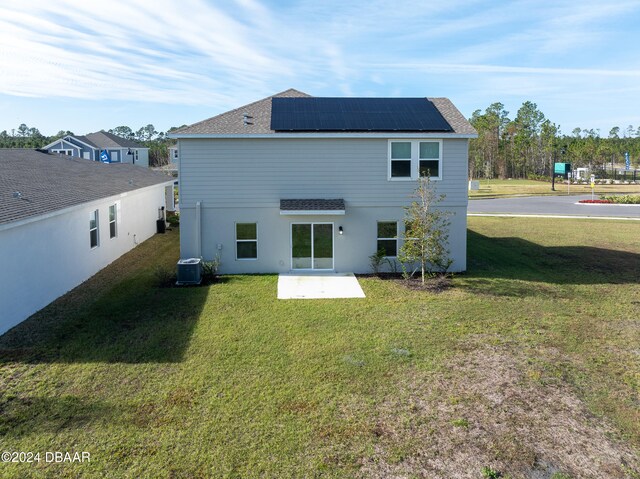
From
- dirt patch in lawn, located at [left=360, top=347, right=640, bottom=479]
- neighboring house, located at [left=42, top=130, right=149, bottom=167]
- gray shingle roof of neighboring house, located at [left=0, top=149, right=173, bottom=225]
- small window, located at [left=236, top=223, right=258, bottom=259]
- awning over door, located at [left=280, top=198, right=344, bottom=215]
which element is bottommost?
dirt patch in lawn, located at [left=360, top=347, right=640, bottom=479]

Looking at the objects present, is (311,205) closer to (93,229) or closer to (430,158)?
(430,158)

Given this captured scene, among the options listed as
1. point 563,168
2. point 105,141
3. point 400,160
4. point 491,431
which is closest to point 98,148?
point 105,141

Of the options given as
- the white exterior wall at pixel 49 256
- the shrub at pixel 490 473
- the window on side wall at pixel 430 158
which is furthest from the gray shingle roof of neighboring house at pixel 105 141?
the shrub at pixel 490 473

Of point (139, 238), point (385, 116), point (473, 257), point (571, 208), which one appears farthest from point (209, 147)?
point (571, 208)

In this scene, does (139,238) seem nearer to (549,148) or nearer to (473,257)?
(473,257)

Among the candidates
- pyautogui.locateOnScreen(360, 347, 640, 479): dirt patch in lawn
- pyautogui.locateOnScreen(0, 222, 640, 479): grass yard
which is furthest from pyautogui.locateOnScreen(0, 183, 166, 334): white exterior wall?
pyautogui.locateOnScreen(360, 347, 640, 479): dirt patch in lawn

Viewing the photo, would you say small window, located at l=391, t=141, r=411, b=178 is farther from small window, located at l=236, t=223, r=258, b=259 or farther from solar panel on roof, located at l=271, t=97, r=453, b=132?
small window, located at l=236, t=223, r=258, b=259

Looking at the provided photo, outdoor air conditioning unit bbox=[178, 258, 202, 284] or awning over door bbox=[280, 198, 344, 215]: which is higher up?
awning over door bbox=[280, 198, 344, 215]
